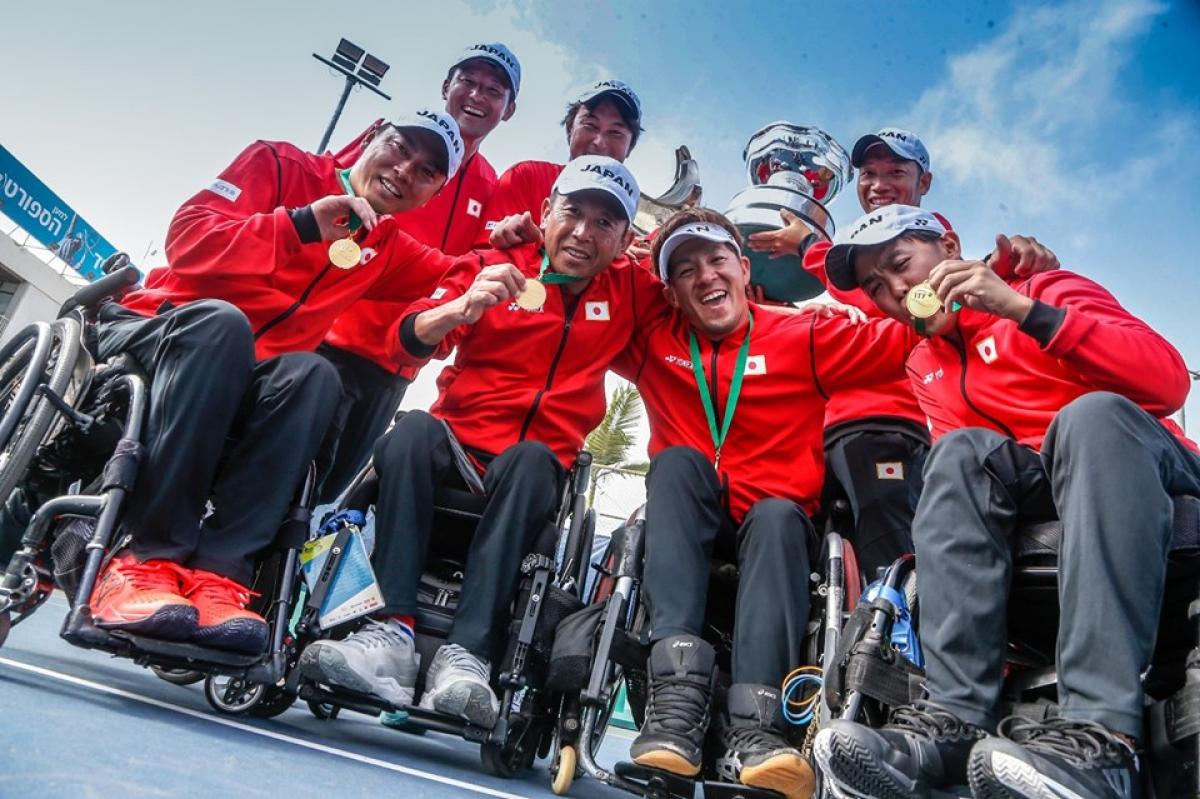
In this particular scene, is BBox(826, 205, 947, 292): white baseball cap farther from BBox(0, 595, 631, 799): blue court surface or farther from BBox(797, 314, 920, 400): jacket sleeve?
BBox(0, 595, 631, 799): blue court surface

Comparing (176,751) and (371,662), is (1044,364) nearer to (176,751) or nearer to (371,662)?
(371,662)

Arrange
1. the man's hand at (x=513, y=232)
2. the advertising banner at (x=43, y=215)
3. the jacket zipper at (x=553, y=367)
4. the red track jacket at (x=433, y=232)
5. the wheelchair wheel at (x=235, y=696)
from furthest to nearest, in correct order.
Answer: the advertising banner at (x=43, y=215)
the red track jacket at (x=433, y=232)
the man's hand at (x=513, y=232)
the jacket zipper at (x=553, y=367)
the wheelchair wheel at (x=235, y=696)

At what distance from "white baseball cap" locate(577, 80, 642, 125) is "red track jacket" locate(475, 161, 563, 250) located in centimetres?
39

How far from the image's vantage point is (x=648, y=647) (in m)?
1.87

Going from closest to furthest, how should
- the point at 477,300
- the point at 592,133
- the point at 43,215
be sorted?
the point at 477,300
the point at 592,133
the point at 43,215

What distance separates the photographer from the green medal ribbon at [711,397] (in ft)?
7.81

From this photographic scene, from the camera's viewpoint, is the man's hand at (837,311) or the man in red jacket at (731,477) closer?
the man in red jacket at (731,477)

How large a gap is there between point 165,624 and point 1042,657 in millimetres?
1782

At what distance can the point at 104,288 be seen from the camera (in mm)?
2123

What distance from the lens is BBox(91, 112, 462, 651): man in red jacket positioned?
169cm

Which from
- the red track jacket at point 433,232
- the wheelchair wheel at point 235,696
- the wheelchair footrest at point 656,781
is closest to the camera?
the wheelchair footrest at point 656,781

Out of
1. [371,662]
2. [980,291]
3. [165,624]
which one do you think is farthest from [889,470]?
[165,624]

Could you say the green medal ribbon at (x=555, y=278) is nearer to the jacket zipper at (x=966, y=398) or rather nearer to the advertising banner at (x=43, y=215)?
the jacket zipper at (x=966, y=398)

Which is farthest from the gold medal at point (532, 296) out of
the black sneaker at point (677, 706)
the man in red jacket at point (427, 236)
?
the black sneaker at point (677, 706)
